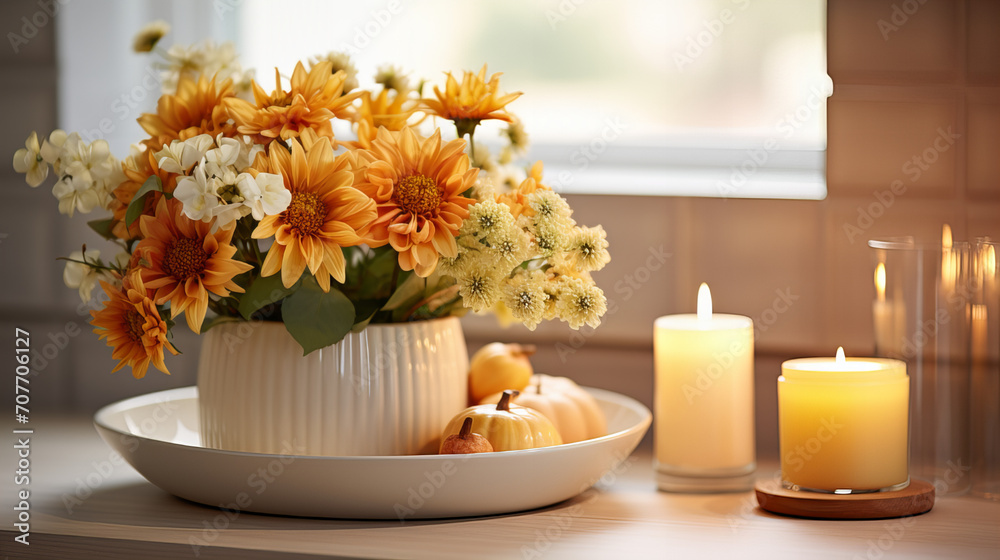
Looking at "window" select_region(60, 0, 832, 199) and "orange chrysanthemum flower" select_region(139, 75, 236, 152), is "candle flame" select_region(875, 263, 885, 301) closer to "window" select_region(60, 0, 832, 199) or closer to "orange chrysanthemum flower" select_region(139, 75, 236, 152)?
"window" select_region(60, 0, 832, 199)

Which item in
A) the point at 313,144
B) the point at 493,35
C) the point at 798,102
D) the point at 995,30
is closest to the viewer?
the point at 313,144

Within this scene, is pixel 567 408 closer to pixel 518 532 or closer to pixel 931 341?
pixel 518 532

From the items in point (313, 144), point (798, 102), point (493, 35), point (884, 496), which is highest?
point (493, 35)

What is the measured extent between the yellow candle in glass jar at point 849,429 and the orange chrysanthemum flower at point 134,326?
0.48 m

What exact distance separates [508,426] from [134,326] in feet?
0.94

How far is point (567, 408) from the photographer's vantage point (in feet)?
2.84

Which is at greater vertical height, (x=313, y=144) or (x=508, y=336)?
(x=313, y=144)

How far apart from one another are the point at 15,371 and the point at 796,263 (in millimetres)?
967

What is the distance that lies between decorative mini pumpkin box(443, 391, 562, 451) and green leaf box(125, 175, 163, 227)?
29 centimetres

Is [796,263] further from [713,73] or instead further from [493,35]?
[493,35]

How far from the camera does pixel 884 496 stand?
75 centimetres

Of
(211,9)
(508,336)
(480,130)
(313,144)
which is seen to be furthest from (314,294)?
(211,9)

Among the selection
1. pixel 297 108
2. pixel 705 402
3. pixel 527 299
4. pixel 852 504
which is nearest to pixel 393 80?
pixel 297 108

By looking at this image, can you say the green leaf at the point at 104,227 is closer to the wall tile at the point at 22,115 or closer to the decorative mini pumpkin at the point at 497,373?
the decorative mini pumpkin at the point at 497,373
